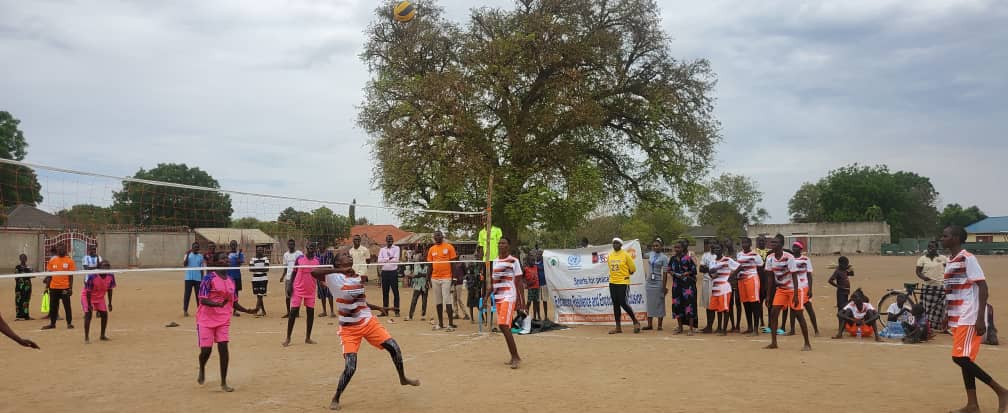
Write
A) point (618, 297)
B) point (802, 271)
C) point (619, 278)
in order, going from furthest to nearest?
point (618, 297), point (619, 278), point (802, 271)

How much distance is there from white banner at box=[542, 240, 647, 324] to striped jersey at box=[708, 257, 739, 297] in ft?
6.35

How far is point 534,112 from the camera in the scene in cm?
2652

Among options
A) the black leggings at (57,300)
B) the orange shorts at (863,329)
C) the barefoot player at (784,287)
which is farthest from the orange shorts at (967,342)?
the black leggings at (57,300)

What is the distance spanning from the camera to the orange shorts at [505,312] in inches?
369

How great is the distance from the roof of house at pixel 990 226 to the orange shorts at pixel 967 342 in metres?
96.3

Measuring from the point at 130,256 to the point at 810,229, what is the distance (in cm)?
7389

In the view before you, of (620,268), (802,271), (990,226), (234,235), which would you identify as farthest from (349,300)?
(990,226)

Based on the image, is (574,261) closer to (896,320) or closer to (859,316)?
(859,316)

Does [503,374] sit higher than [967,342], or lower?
lower

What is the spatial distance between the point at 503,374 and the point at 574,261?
21.2 ft

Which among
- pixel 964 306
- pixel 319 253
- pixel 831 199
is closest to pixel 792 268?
pixel 964 306

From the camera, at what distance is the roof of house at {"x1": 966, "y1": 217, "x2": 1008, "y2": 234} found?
85519 millimetres

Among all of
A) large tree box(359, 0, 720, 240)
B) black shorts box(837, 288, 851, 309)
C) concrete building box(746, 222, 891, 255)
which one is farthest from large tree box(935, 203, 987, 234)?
black shorts box(837, 288, 851, 309)

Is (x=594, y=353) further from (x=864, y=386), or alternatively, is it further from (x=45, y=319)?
(x=45, y=319)
